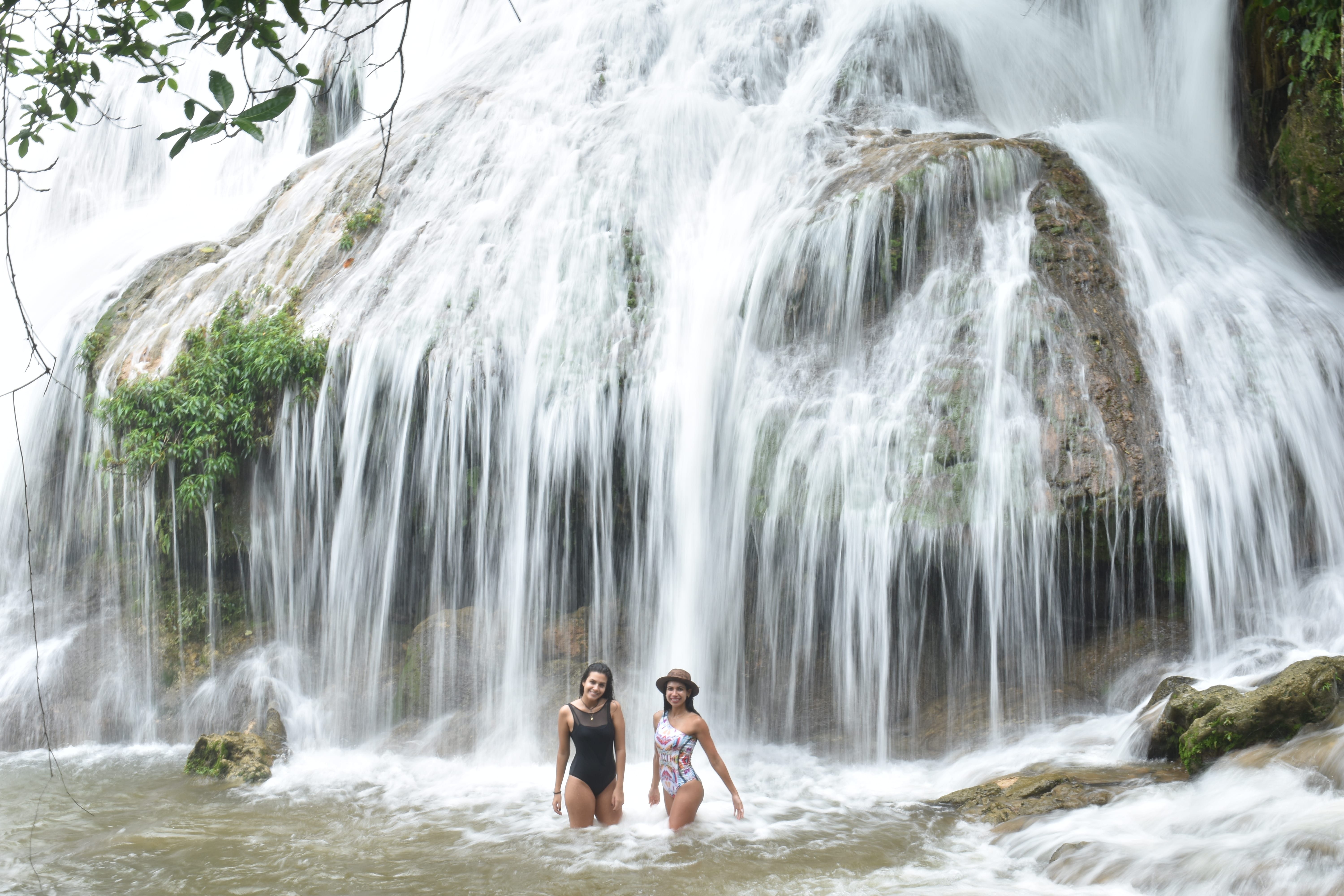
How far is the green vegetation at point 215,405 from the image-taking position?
986cm

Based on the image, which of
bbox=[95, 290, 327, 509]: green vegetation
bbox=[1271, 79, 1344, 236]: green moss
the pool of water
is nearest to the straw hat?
the pool of water

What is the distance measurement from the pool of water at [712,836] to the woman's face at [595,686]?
817 mm

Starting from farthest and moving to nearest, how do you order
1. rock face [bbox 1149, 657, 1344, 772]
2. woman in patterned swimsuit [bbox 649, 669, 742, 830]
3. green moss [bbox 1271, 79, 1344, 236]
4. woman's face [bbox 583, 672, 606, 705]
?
green moss [bbox 1271, 79, 1344, 236]
woman's face [bbox 583, 672, 606, 705]
woman in patterned swimsuit [bbox 649, 669, 742, 830]
rock face [bbox 1149, 657, 1344, 772]

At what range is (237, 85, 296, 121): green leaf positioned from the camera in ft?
9.68

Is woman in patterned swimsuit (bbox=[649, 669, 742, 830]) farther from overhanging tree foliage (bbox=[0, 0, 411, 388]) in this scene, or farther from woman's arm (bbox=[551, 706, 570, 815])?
overhanging tree foliage (bbox=[0, 0, 411, 388])

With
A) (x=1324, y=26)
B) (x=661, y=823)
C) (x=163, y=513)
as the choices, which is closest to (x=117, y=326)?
(x=163, y=513)

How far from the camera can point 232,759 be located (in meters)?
7.89

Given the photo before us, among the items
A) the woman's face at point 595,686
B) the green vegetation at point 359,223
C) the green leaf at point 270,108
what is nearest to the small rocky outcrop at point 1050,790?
the woman's face at point 595,686

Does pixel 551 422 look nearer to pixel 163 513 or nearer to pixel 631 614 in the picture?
pixel 631 614

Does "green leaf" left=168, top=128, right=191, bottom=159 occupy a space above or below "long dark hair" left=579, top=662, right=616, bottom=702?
above

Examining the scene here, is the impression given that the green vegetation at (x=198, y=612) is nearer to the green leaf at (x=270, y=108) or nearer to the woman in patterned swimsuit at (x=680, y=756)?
the woman in patterned swimsuit at (x=680, y=756)

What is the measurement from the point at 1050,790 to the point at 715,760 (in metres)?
2.04

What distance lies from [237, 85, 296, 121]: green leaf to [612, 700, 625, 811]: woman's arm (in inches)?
164

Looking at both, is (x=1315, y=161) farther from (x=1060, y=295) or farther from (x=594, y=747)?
(x=594, y=747)
